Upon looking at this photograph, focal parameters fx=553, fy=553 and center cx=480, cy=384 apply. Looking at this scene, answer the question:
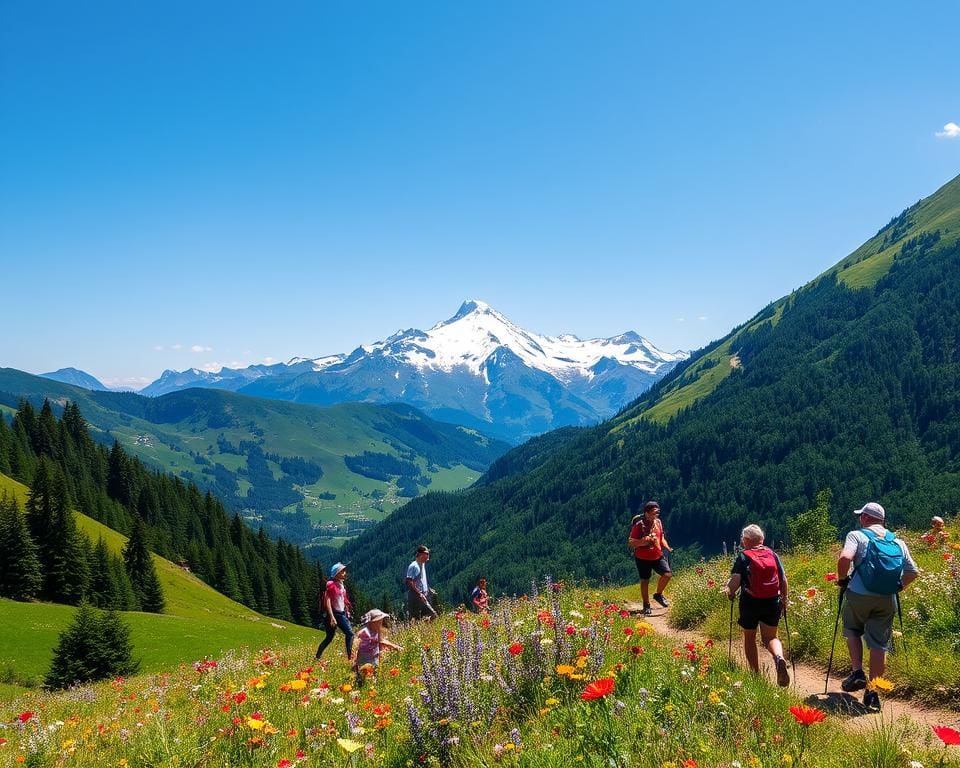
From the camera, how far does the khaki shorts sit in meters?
6.95

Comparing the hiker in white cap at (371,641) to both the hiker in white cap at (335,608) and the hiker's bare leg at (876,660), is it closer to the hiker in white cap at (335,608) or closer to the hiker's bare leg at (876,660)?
the hiker in white cap at (335,608)

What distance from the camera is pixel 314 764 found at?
5.09m

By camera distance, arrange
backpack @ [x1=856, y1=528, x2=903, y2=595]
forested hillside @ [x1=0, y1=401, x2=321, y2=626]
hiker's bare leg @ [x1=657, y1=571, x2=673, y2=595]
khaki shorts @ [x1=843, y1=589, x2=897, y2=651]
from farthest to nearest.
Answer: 1. forested hillside @ [x1=0, y1=401, x2=321, y2=626]
2. hiker's bare leg @ [x1=657, y1=571, x2=673, y2=595]
3. khaki shorts @ [x1=843, y1=589, x2=897, y2=651]
4. backpack @ [x1=856, y1=528, x2=903, y2=595]

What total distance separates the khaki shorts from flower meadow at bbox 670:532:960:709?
595 mm

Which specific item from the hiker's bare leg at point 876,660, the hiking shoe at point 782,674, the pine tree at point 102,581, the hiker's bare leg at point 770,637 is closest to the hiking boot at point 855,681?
the hiker's bare leg at point 876,660

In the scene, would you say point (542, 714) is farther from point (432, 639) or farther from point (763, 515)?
point (763, 515)

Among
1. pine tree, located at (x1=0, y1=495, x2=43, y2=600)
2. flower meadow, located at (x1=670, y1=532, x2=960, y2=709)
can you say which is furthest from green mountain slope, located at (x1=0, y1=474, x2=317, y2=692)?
flower meadow, located at (x1=670, y1=532, x2=960, y2=709)

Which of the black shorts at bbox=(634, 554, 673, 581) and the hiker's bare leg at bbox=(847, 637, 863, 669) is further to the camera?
the black shorts at bbox=(634, 554, 673, 581)

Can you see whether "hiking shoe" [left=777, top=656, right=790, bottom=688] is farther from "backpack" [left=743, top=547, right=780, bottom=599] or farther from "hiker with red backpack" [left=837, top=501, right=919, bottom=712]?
"backpack" [left=743, top=547, right=780, bottom=599]

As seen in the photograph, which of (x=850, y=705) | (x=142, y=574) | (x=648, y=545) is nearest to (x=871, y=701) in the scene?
(x=850, y=705)

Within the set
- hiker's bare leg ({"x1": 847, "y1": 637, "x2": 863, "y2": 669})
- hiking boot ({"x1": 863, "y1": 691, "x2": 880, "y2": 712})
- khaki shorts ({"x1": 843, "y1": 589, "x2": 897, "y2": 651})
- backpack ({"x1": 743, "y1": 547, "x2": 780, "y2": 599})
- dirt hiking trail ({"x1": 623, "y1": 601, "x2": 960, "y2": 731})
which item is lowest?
dirt hiking trail ({"x1": 623, "y1": 601, "x2": 960, "y2": 731})

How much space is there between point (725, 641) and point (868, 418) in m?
225

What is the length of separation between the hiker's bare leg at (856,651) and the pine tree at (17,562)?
203 feet

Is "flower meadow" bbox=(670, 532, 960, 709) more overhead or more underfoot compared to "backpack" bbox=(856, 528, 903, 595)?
more underfoot
